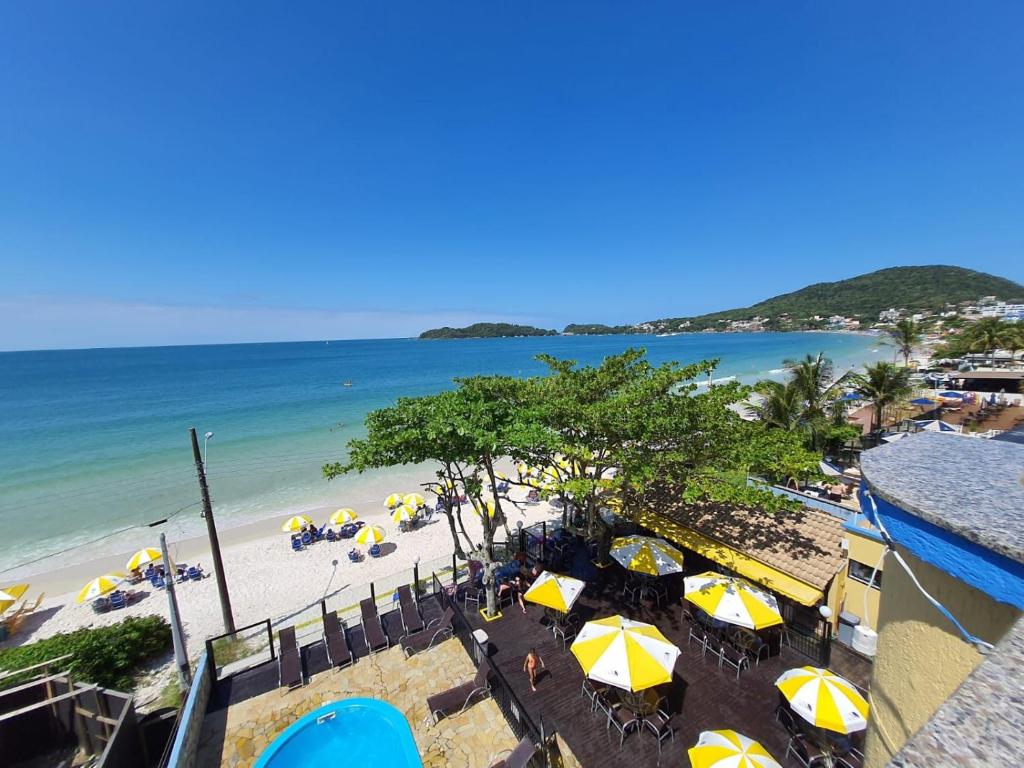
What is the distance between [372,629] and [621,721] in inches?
249

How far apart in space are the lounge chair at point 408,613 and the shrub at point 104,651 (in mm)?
6831

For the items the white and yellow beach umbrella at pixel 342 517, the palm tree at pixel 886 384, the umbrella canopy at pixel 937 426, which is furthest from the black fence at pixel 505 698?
the palm tree at pixel 886 384

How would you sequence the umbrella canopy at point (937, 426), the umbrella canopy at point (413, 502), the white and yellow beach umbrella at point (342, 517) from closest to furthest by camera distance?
1. the white and yellow beach umbrella at point (342, 517)
2. the umbrella canopy at point (937, 426)
3. the umbrella canopy at point (413, 502)

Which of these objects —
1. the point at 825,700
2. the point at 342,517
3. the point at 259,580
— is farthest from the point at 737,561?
the point at 259,580

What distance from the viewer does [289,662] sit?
10047 mm

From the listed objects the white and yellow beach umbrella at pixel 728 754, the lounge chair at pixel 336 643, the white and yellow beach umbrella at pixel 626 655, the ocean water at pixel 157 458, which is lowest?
the ocean water at pixel 157 458

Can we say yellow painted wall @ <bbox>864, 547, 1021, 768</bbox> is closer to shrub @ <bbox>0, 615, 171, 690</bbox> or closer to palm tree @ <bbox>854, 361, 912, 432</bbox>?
shrub @ <bbox>0, 615, 171, 690</bbox>

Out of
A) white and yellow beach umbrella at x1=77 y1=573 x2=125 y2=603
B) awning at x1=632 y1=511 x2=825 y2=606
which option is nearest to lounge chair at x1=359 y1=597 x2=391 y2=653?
awning at x1=632 y1=511 x2=825 y2=606

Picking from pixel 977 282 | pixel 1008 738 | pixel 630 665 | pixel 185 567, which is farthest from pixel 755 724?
pixel 977 282

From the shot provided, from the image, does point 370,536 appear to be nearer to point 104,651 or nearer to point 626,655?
point 104,651

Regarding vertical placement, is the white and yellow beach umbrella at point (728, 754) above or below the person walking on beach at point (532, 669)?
above

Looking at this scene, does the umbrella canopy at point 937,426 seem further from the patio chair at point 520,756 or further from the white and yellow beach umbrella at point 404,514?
the white and yellow beach umbrella at point 404,514

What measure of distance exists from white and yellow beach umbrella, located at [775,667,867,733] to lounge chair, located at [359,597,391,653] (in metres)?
8.58

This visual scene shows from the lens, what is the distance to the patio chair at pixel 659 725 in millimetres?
7719
